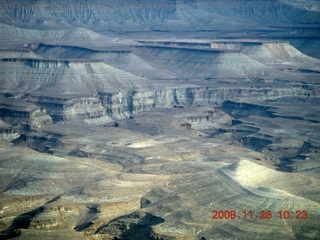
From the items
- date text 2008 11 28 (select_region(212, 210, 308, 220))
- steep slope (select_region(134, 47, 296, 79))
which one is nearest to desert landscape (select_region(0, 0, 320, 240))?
date text 2008 11 28 (select_region(212, 210, 308, 220))

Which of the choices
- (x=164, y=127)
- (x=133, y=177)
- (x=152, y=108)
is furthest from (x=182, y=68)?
(x=133, y=177)

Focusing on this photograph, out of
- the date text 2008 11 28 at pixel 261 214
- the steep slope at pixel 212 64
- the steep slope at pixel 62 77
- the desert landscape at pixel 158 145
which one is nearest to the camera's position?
the date text 2008 11 28 at pixel 261 214

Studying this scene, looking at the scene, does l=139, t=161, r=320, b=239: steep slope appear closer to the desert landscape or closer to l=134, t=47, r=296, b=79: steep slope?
the desert landscape

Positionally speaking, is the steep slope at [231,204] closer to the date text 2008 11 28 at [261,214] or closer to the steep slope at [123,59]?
the date text 2008 11 28 at [261,214]

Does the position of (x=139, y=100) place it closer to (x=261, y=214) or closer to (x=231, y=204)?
(x=231, y=204)

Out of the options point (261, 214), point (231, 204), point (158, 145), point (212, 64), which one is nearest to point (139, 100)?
point (212, 64)

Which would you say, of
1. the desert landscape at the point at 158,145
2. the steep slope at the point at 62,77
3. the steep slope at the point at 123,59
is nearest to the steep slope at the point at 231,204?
the desert landscape at the point at 158,145

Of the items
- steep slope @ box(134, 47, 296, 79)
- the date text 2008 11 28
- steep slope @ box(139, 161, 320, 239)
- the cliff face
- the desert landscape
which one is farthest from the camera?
steep slope @ box(134, 47, 296, 79)

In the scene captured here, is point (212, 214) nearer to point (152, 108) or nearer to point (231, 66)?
point (152, 108)
